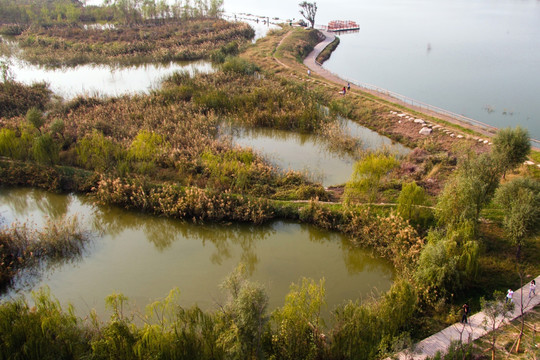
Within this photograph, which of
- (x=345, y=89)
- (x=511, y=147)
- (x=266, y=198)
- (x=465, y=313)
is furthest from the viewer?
(x=345, y=89)

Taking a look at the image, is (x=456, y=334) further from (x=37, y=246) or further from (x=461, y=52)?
(x=461, y=52)

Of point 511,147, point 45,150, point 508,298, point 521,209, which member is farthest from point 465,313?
point 45,150

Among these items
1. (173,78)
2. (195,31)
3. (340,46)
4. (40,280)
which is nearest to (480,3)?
(340,46)

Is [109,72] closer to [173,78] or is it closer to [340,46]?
[173,78]

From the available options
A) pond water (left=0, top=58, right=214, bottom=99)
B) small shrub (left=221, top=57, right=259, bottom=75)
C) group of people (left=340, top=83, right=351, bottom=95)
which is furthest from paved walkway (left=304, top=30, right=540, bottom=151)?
pond water (left=0, top=58, right=214, bottom=99)

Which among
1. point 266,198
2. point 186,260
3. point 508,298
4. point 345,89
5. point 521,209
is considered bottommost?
point 186,260

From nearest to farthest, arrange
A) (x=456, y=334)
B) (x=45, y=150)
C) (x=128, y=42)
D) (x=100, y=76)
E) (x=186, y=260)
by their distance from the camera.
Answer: (x=456, y=334)
(x=186, y=260)
(x=45, y=150)
(x=100, y=76)
(x=128, y=42)
